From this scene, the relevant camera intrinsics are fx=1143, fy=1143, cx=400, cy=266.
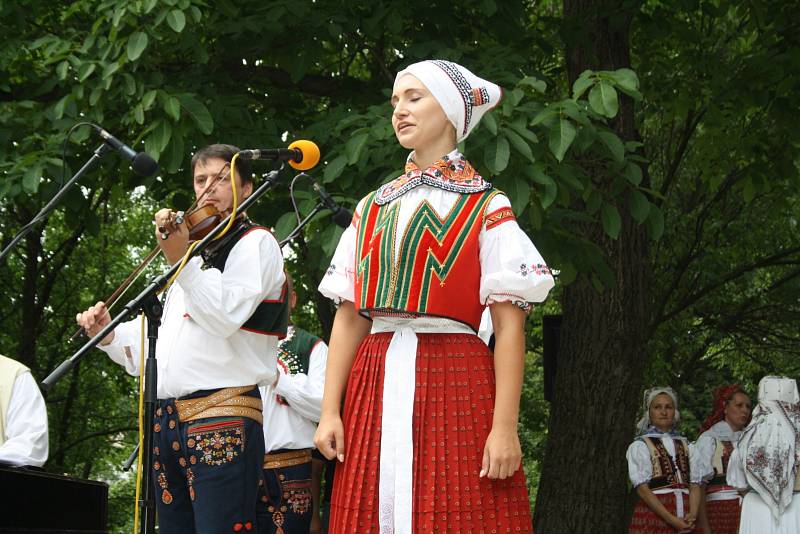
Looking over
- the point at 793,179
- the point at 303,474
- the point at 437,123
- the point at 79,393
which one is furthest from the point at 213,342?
the point at 79,393

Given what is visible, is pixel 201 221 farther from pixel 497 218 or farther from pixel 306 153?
pixel 497 218

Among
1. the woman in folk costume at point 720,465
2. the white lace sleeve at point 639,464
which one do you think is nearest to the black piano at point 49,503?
the white lace sleeve at point 639,464

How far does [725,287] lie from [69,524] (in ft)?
36.1

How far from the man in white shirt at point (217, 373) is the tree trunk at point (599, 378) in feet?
13.6

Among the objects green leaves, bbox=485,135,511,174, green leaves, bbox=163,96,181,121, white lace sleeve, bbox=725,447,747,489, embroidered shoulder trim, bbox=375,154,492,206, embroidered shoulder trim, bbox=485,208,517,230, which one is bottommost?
white lace sleeve, bbox=725,447,747,489

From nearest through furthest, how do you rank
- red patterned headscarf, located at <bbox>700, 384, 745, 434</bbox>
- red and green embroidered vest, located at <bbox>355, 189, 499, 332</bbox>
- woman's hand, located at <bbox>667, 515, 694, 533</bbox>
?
red and green embroidered vest, located at <bbox>355, 189, 499, 332</bbox>, woman's hand, located at <bbox>667, 515, 694, 533</bbox>, red patterned headscarf, located at <bbox>700, 384, 745, 434</bbox>

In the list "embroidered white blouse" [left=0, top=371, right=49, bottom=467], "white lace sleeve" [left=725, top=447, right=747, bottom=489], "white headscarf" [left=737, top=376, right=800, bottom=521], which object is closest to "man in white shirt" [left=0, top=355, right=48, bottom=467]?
"embroidered white blouse" [left=0, top=371, right=49, bottom=467]

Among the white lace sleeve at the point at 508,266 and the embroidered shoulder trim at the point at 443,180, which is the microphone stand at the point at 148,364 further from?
the white lace sleeve at the point at 508,266

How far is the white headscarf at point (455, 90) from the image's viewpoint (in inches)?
126

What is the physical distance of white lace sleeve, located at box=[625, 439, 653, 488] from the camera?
8.74 m

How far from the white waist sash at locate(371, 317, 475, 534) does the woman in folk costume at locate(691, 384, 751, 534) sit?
6229 millimetres

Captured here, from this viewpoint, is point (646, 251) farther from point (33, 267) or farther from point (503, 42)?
point (33, 267)

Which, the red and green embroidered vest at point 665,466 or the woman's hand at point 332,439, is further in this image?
the red and green embroidered vest at point 665,466

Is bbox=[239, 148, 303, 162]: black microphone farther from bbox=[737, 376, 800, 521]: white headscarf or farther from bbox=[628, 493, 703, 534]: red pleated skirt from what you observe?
bbox=[628, 493, 703, 534]: red pleated skirt
